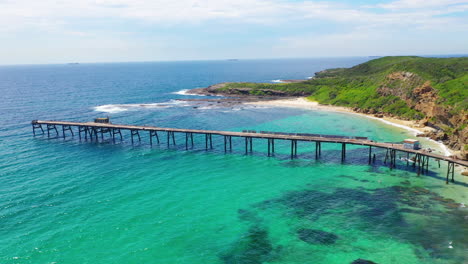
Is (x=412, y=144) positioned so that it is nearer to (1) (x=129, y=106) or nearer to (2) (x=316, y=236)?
(2) (x=316, y=236)

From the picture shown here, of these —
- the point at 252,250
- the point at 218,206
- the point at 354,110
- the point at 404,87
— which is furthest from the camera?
the point at 354,110

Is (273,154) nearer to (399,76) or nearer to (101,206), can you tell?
(101,206)

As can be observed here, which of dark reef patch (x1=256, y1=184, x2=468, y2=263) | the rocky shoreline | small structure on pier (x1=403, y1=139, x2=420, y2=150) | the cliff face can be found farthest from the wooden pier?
dark reef patch (x1=256, y1=184, x2=468, y2=263)

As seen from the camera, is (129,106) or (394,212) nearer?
(394,212)

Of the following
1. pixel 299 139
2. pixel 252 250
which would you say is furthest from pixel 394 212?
pixel 299 139

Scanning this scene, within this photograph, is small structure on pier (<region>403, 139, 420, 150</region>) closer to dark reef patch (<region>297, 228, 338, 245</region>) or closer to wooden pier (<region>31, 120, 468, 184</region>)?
wooden pier (<region>31, 120, 468, 184</region>)

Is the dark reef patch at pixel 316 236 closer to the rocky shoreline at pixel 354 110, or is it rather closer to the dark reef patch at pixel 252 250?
the dark reef patch at pixel 252 250

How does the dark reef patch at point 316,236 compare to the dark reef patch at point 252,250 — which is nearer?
the dark reef patch at point 252,250

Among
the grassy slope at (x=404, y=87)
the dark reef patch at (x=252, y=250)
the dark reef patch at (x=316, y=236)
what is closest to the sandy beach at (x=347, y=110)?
the grassy slope at (x=404, y=87)
